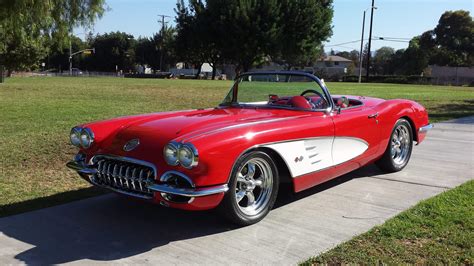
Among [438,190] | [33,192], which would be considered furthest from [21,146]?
[438,190]

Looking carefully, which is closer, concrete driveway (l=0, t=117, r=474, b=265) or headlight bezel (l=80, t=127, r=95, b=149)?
concrete driveway (l=0, t=117, r=474, b=265)

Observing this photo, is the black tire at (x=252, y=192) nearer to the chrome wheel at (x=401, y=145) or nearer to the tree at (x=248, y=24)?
the chrome wheel at (x=401, y=145)

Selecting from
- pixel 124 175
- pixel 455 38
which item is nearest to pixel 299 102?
pixel 124 175

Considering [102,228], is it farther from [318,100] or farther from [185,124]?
[318,100]

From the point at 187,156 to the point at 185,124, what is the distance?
60 cm

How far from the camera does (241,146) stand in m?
3.75

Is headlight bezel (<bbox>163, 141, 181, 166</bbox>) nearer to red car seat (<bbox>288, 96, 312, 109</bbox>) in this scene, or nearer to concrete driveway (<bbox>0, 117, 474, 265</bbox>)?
concrete driveway (<bbox>0, 117, 474, 265</bbox>)

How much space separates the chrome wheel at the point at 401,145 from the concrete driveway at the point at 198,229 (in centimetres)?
64

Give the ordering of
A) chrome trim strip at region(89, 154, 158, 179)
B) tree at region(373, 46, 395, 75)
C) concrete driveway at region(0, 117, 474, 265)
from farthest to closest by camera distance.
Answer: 1. tree at region(373, 46, 395, 75)
2. chrome trim strip at region(89, 154, 158, 179)
3. concrete driveway at region(0, 117, 474, 265)

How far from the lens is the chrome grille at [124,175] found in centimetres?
372

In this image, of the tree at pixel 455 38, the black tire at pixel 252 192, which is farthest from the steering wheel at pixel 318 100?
the tree at pixel 455 38

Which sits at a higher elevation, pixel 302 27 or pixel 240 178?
pixel 302 27

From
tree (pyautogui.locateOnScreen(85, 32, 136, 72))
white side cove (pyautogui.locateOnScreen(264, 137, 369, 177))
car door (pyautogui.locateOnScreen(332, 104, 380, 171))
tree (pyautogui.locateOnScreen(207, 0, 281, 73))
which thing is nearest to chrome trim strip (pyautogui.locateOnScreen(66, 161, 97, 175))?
white side cove (pyautogui.locateOnScreen(264, 137, 369, 177))

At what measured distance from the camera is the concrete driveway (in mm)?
3430
